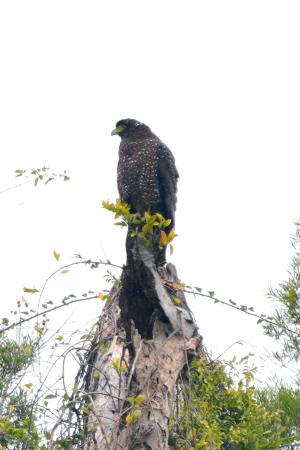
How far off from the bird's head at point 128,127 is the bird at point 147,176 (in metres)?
0.06

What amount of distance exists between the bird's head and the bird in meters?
0.06

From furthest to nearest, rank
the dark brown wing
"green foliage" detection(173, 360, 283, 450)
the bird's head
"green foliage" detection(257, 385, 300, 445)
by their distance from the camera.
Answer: the bird's head < the dark brown wing < "green foliage" detection(257, 385, 300, 445) < "green foliage" detection(173, 360, 283, 450)

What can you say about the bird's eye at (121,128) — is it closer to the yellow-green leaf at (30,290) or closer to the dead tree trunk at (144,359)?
the dead tree trunk at (144,359)

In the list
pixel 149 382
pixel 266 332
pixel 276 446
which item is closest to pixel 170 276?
pixel 149 382

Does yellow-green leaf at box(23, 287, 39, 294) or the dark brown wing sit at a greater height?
the dark brown wing

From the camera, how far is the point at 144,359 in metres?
3.37

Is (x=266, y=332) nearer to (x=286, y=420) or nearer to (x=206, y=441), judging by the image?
(x=286, y=420)

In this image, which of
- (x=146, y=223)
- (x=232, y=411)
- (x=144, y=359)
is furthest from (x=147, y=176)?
(x=144, y=359)

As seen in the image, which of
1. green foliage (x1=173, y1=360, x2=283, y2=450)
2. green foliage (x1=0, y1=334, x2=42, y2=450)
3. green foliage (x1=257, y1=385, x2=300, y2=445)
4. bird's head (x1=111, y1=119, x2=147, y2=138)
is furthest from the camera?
bird's head (x1=111, y1=119, x2=147, y2=138)

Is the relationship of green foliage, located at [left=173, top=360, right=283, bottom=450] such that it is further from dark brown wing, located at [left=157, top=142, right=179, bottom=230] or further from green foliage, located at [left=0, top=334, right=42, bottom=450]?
dark brown wing, located at [left=157, top=142, right=179, bottom=230]

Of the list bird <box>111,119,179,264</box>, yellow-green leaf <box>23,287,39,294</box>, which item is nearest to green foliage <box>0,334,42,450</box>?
yellow-green leaf <box>23,287,39,294</box>

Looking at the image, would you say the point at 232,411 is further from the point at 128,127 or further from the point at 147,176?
the point at 128,127

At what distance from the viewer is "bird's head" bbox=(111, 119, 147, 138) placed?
5723 millimetres

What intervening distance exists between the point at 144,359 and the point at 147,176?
217 cm
